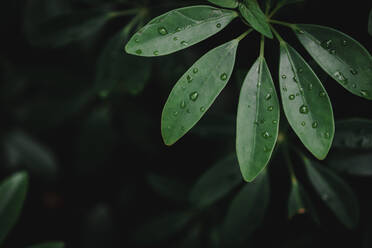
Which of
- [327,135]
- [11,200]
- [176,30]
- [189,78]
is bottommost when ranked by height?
[327,135]

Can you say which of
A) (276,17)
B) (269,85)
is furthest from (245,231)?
(276,17)

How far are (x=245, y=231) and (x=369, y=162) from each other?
493 millimetres

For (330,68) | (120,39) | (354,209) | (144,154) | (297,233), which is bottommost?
(297,233)

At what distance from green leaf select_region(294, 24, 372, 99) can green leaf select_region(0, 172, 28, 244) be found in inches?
41.1

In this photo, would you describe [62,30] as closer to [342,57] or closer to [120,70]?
[120,70]

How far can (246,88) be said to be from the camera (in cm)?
78

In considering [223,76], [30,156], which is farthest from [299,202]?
[30,156]

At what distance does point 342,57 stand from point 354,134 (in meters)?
0.35

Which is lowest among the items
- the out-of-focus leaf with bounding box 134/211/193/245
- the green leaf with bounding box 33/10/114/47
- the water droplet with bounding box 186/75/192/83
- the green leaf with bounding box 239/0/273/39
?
the out-of-focus leaf with bounding box 134/211/193/245

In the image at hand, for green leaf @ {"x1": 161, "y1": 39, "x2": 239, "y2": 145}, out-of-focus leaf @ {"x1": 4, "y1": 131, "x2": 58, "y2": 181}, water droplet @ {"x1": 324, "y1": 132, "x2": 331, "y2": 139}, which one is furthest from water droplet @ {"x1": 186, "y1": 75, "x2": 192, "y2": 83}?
out-of-focus leaf @ {"x1": 4, "y1": 131, "x2": 58, "y2": 181}

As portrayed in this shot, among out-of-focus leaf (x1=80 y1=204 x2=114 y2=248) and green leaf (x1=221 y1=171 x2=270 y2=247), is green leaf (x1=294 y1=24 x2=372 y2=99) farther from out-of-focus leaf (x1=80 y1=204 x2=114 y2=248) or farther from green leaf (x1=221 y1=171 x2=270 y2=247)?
out-of-focus leaf (x1=80 y1=204 x2=114 y2=248)

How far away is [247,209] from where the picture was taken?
3.95 feet

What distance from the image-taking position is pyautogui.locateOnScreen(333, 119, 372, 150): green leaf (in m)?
1.00

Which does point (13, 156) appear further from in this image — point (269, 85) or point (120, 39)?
point (269, 85)
